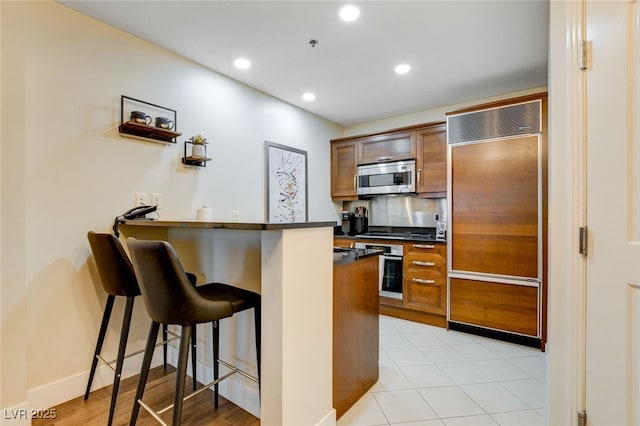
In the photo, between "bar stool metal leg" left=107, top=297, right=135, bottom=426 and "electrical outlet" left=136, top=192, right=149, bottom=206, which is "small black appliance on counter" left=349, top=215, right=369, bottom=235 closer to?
"electrical outlet" left=136, top=192, right=149, bottom=206

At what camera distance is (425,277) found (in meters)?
3.16

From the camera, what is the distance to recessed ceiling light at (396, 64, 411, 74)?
2627mm

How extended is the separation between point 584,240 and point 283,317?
1.24 metres

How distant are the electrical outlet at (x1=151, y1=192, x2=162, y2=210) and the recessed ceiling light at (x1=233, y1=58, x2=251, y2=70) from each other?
52.1 inches

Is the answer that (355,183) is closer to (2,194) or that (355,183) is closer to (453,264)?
(453,264)

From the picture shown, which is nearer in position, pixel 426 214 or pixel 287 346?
pixel 287 346

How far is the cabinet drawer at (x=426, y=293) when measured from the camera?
121 inches

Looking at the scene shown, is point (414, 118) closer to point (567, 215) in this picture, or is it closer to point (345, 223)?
point (345, 223)

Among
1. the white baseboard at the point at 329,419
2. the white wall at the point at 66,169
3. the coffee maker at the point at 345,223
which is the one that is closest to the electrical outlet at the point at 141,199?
the white wall at the point at 66,169

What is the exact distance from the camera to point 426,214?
12.3 ft

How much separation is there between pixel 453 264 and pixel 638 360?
1969 millimetres

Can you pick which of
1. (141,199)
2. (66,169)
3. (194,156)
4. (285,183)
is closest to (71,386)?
(141,199)

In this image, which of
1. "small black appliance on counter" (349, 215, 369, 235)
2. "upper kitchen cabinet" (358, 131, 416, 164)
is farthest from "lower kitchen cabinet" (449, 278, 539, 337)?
"upper kitchen cabinet" (358, 131, 416, 164)

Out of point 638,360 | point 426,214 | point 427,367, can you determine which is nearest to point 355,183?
point 426,214
